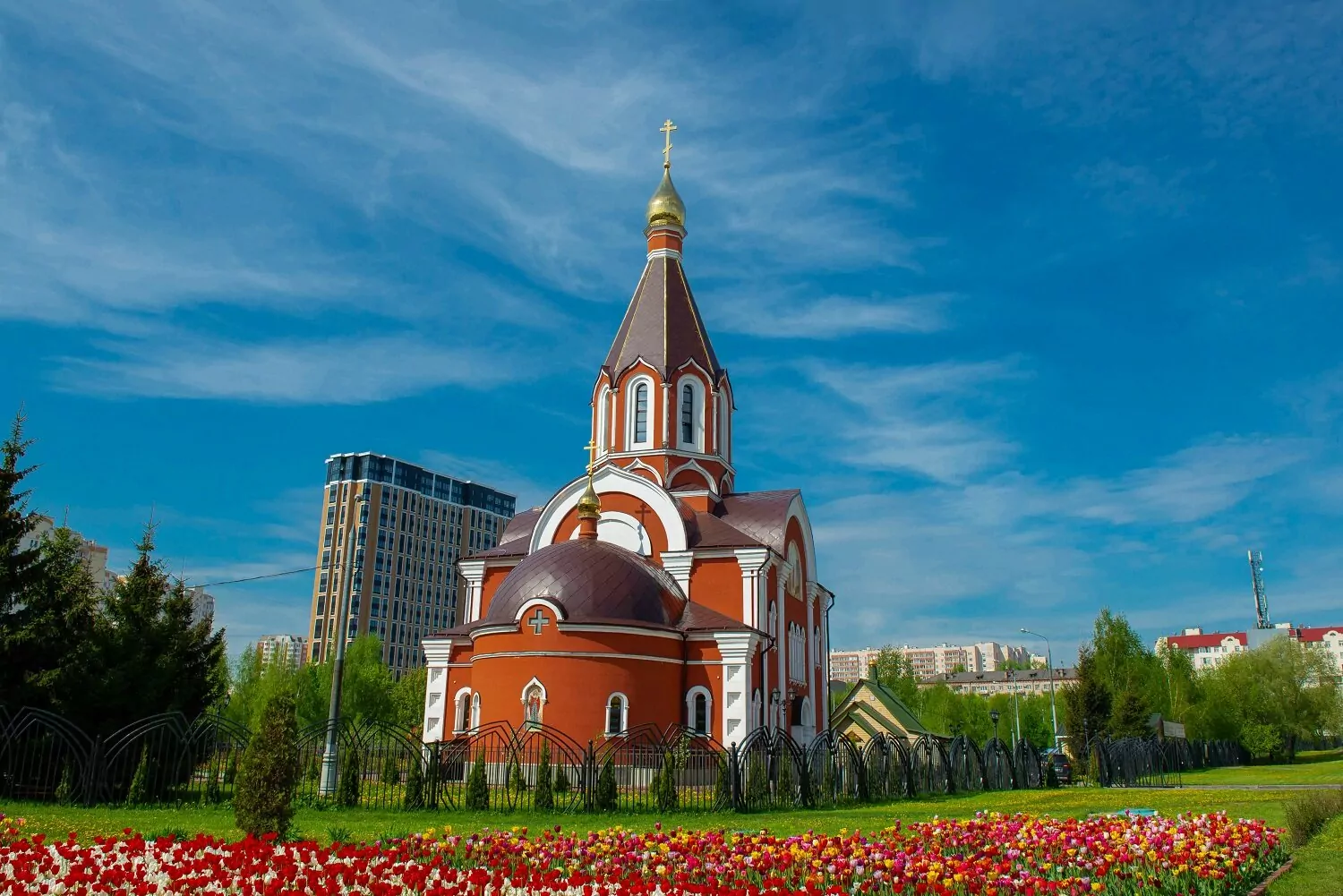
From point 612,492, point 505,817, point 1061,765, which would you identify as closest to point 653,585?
point 612,492

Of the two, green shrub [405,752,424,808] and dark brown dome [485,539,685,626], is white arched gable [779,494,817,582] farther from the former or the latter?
green shrub [405,752,424,808]

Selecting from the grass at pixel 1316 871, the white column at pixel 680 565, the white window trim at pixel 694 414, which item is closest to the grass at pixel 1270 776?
the white column at pixel 680 565

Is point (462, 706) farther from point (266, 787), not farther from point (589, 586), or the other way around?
point (266, 787)

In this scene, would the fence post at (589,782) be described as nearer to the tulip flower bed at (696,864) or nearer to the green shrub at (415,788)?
the green shrub at (415,788)

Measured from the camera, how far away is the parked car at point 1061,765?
26300 millimetres

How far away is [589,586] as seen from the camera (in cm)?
2200

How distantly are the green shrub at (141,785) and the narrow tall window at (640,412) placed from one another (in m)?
16.0

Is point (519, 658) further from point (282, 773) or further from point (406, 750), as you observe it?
point (282, 773)

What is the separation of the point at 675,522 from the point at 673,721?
5.38 metres

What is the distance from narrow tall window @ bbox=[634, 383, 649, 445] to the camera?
94.0 ft

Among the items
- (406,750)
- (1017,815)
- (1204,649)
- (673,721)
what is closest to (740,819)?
(1017,815)

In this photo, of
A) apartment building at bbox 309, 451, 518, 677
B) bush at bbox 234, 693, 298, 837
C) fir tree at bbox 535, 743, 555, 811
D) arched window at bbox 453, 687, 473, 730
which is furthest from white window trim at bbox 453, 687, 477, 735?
apartment building at bbox 309, 451, 518, 677

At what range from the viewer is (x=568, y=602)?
21641 mm

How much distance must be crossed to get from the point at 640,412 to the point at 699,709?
9.17m
